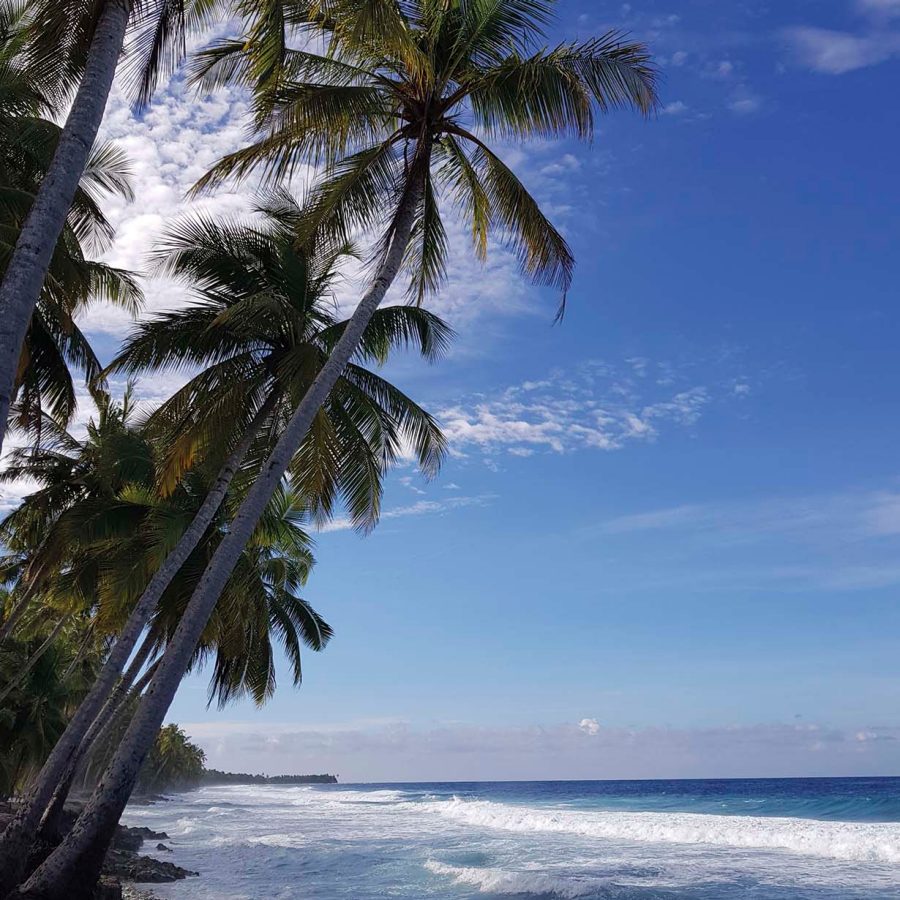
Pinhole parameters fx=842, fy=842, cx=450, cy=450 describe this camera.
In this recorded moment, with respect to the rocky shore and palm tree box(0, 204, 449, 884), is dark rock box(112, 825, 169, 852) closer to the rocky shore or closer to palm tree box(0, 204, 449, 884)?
the rocky shore

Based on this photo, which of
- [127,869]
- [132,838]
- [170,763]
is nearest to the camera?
[127,869]

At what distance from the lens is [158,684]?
8.48 meters

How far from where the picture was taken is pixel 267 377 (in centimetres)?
1297

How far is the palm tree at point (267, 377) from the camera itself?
1240 cm

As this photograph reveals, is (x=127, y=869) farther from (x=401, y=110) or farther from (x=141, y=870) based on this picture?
(x=401, y=110)

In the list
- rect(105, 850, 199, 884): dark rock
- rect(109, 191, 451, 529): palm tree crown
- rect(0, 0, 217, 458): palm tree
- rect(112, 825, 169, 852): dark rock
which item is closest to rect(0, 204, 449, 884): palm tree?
rect(109, 191, 451, 529): palm tree crown

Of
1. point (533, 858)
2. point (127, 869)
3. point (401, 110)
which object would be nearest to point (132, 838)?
point (127, 869)

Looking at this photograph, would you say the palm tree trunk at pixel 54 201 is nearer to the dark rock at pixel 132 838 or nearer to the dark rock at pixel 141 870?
the dark rock at pixel 141 870

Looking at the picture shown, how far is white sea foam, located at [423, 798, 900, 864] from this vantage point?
985 inches

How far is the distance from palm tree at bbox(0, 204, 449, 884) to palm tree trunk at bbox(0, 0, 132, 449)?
4.98 metres

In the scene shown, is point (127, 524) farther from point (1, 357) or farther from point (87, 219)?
point (1, 357)

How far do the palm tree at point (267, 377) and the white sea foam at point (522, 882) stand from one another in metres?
10.2

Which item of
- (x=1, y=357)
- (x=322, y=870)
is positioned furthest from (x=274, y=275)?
(x=322, y=870)

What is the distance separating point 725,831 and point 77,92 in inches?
1292
